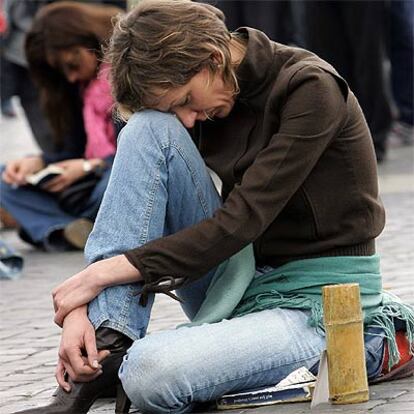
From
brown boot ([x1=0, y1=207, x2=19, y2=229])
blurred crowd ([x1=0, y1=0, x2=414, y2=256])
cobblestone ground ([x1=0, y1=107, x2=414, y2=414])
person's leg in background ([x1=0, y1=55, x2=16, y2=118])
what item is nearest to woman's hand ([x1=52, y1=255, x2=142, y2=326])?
cobblestone ground ([x1=0, y1=107, x2=414, y2=414])

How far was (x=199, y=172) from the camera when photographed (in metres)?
3.70

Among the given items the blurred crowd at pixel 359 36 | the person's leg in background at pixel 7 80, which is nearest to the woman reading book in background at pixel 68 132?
the person's leg in background at pixel 7 80

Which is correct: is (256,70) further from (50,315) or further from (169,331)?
(50,315)

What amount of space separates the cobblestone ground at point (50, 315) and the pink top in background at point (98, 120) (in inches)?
22.9

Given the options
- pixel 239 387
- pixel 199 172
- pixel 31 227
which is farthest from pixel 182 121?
pixel 31 227

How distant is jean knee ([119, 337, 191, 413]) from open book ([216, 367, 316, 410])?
0.53ft

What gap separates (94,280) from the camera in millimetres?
3535

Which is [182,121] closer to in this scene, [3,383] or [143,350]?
[143,350]

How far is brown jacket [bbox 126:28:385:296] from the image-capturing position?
11.7ft

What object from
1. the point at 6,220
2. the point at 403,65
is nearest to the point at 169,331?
the point at 6,220

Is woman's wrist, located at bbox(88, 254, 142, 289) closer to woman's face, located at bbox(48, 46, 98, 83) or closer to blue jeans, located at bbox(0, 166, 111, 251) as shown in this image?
woman's face, located at bbox(48, 46, 98, 83)

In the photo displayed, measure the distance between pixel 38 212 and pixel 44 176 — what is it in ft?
0.73

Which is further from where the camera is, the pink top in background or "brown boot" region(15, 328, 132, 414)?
the pink top in background

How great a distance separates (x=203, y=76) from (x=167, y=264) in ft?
1.64
